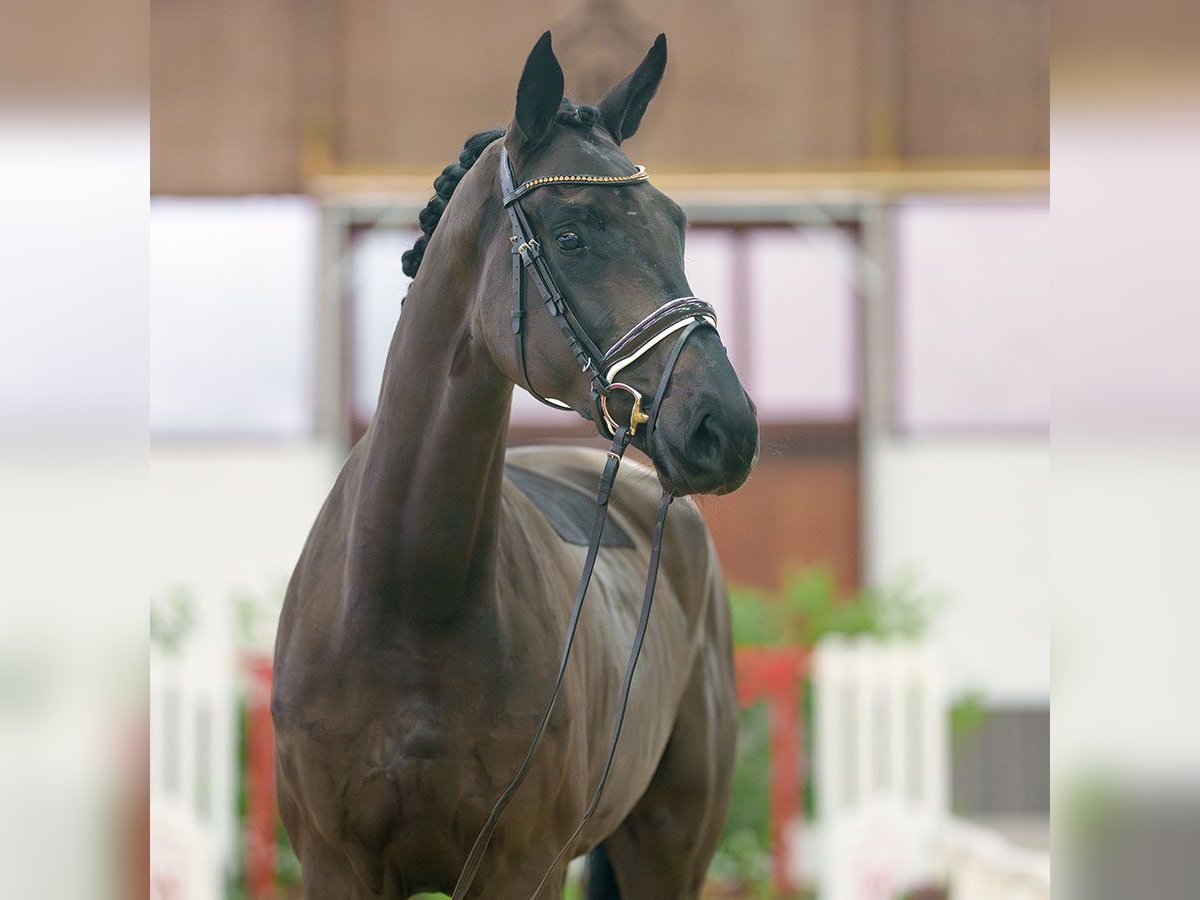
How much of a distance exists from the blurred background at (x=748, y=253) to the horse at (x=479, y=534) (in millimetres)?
5871

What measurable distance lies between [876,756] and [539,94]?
15.2ft

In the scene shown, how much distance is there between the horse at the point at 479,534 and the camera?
1778 mm

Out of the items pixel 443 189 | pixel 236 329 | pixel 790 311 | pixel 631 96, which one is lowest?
pixel 443 189

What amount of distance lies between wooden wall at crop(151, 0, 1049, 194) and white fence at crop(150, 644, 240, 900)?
3.91 m

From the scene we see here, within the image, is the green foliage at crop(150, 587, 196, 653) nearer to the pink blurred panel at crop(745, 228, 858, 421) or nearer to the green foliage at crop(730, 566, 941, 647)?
the green foliage at crop(730, 566, 941, 647)

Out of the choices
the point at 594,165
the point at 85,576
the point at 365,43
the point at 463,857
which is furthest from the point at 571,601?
the point at 365,43

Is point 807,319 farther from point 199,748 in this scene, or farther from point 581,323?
point 581,323

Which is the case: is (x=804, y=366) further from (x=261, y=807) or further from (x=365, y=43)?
(x=261, y=807)

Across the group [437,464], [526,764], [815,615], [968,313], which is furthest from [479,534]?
[968,313]

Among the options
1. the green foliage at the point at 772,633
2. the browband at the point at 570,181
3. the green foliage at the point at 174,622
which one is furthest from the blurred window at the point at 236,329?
the browband at the point at 570,181

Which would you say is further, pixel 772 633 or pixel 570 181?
pixel 772 633

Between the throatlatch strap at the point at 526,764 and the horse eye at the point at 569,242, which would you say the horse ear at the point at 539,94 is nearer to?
the horse eye at the point at 569,242

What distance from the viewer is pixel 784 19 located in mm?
8750

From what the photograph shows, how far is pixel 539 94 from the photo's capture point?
188cm
